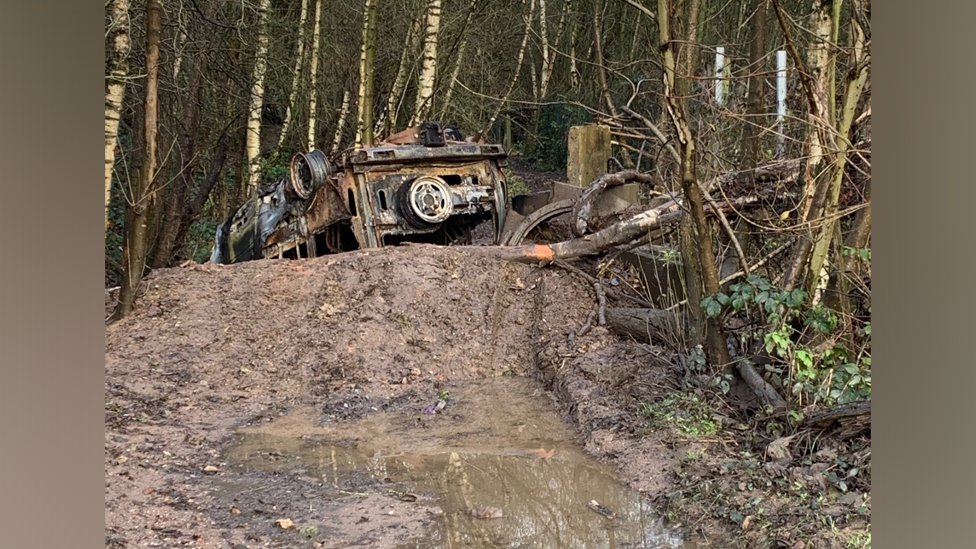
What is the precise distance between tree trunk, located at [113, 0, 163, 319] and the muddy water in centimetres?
273

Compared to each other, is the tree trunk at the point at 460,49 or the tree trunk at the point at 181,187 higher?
the tree trunk at the point at 460,49

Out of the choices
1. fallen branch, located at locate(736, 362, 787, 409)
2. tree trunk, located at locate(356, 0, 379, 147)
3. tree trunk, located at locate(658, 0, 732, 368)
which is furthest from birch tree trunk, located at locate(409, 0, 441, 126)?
fallen branch, located at locate(736, 362, 787, 409)

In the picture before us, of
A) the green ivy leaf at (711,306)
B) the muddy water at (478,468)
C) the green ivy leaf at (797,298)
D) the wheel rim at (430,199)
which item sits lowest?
the muddy water at (478,468)

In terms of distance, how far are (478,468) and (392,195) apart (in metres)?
4.44

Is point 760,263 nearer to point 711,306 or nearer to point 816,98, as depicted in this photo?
point 711,306

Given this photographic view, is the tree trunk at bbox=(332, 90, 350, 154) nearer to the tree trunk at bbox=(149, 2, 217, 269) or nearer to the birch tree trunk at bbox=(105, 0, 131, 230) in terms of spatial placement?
the tree trunk at bbox=(149, 2, 217, 269)

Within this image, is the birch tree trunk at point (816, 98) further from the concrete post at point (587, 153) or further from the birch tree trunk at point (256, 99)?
the birch tree trunk at point (256, 99)

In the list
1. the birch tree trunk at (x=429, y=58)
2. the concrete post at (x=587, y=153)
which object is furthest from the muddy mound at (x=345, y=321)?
the birch tree trunk at (x=429, y=58)

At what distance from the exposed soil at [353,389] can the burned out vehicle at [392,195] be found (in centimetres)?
56

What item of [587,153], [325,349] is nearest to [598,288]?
[325,349]

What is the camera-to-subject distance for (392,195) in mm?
9758

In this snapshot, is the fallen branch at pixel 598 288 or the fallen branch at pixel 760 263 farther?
the fallen branch at pixel 598 288

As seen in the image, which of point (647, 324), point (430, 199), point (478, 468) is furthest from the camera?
point (430, 199)

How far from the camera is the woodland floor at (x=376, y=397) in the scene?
488 cm
